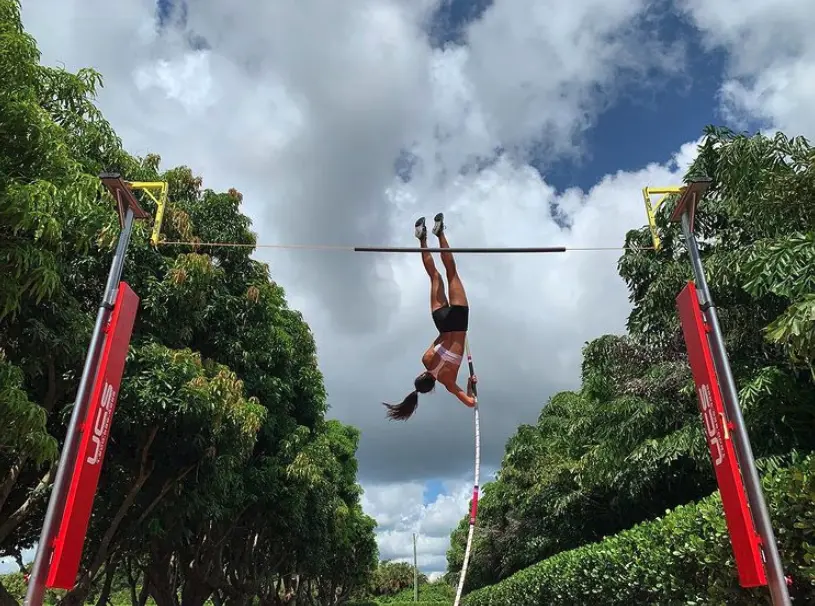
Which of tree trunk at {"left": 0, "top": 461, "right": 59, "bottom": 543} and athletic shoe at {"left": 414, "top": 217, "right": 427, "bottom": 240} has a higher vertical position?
athletic shoe at {"left": 414, "top": 217, "right": 427, "bottom": 240}

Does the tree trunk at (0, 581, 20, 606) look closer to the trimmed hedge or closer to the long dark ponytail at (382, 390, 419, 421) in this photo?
the long dark ponytail at (382, 390, 419, 421)

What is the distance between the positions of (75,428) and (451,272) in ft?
10.4

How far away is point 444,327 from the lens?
602cm

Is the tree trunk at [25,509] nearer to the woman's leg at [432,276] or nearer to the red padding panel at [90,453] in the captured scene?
the red padding panel at [90,453]

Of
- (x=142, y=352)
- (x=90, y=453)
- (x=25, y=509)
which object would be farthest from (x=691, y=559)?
(x=25, y=509)

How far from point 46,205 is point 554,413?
23.5 metres

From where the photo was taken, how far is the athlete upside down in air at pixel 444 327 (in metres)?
5.96

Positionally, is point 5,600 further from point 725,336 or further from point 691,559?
point 725,336

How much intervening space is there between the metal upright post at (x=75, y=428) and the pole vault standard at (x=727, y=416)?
439 centimetres

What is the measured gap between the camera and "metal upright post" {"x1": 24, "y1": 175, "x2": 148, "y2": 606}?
15.0 feet

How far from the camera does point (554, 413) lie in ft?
87.9

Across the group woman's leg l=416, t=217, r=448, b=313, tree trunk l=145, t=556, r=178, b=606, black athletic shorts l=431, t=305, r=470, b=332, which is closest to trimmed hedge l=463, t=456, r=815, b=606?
black athletic shorts l=431, t=305, r=470, b=332

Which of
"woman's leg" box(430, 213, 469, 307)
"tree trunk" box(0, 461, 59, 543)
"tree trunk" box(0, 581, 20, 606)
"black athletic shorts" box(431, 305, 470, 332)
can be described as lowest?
"tree trunk" box(0, 581, 20, 606)

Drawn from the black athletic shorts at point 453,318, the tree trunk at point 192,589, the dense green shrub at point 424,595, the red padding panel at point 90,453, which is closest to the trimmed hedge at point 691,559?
the black athletic shorts at point 453,318
